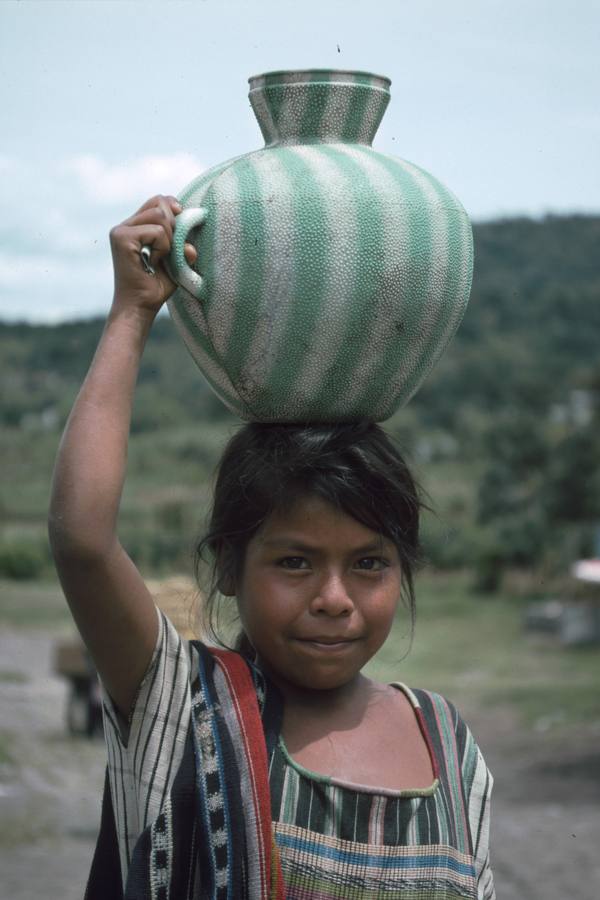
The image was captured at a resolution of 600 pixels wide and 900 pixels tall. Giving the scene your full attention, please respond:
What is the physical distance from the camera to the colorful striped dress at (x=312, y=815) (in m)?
1.53

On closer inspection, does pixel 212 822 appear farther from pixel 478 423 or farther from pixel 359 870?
pixel 478 423

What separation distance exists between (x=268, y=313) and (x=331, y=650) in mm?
429

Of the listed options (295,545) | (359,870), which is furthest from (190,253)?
(359,870)

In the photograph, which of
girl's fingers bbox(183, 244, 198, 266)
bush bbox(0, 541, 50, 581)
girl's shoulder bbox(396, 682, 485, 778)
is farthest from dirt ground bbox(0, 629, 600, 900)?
bush bbox(0, 541, 50, 581)

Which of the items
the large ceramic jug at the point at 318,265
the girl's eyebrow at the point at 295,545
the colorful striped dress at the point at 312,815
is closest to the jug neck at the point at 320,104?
the large ceramic jug at the point at 318,265

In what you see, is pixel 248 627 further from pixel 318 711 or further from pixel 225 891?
pixel 225 891

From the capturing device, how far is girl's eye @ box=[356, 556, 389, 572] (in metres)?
1.69

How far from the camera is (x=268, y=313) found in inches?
61.0

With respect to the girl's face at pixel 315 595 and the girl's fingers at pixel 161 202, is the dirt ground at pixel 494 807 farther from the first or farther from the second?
the girl's fingers at pixel 161 202

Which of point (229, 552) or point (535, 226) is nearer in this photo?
point (229, 552)

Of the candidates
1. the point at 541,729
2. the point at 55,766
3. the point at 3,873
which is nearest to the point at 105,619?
the point at 3,873

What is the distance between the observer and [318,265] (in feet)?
5.01

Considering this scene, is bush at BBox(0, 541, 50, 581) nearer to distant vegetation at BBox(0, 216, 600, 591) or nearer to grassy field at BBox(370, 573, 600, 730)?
distant vegetation at BBox(0, 216, 600, 591)

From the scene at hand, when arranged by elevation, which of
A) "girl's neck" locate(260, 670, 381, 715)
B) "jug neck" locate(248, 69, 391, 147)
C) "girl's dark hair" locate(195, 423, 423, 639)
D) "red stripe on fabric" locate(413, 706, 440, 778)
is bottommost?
"red stripe on fabric" locate(413, 706, 440, 778)
